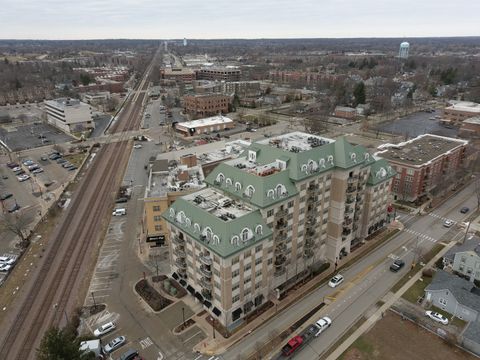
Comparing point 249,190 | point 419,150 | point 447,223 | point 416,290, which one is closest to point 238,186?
point 249,190

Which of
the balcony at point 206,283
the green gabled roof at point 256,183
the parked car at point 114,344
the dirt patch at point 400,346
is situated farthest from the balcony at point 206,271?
the dirt patch at point 400,346

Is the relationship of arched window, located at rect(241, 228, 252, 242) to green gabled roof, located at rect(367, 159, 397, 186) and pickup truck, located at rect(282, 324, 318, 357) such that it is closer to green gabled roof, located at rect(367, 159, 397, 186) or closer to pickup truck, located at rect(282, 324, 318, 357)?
pickup truck, located at rect(282, 324, 318, 357)

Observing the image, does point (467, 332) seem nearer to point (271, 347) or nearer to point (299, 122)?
point (271, 347)

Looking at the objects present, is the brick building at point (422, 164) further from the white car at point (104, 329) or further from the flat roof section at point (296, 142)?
the white car at point (104, 329)

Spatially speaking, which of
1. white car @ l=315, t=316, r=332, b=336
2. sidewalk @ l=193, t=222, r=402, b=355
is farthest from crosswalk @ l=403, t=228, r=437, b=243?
white car @ l=315, t=316, r=332, b=336

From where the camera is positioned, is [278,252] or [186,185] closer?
[278,252]

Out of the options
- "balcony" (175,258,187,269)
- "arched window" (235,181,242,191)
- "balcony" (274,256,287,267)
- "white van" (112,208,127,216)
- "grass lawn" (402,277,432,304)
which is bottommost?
"grass lawn" (402,277,432,304)

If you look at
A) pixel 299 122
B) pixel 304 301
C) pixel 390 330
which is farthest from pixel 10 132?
pixel 390 330
